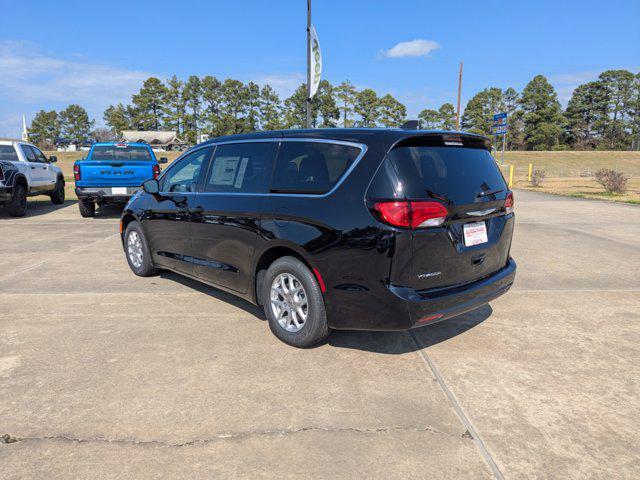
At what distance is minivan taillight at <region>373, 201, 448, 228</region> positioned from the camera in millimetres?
2996

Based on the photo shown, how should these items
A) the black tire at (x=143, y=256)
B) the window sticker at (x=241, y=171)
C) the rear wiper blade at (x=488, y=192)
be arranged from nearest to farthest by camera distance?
the rear wiper blade at (x=488, y=192)
the window sticker at (x=241, y=171)
the black tire at (x=143, y=256)

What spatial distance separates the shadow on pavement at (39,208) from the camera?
12209mm

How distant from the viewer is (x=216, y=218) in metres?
4.32

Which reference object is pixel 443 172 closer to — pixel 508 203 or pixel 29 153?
pixel 508 203

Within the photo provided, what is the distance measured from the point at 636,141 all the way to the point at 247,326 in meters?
114

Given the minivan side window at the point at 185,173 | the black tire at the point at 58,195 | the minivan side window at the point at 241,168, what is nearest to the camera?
the minivan side window at the point at 241,168

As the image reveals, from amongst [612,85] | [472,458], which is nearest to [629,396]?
[472,458]

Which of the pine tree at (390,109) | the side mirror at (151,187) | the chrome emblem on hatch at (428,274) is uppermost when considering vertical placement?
the pine tree at (390,109)

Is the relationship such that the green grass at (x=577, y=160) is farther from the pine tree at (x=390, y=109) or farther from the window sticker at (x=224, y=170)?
the window sticker at (x=224, y=170)

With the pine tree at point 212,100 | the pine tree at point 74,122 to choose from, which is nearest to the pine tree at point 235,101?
the pine tree at point 212,100

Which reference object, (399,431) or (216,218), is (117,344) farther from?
(399,431)

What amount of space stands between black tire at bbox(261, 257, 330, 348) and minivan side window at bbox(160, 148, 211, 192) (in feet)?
5.27

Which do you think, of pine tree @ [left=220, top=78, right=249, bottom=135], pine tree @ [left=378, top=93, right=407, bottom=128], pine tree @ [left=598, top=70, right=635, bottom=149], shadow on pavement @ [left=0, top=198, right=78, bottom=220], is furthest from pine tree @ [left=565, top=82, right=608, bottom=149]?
shadow on pavement @ [left=0, top=198, right=78, bottom=220]

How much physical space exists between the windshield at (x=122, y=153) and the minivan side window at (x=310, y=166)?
888 centimetres
